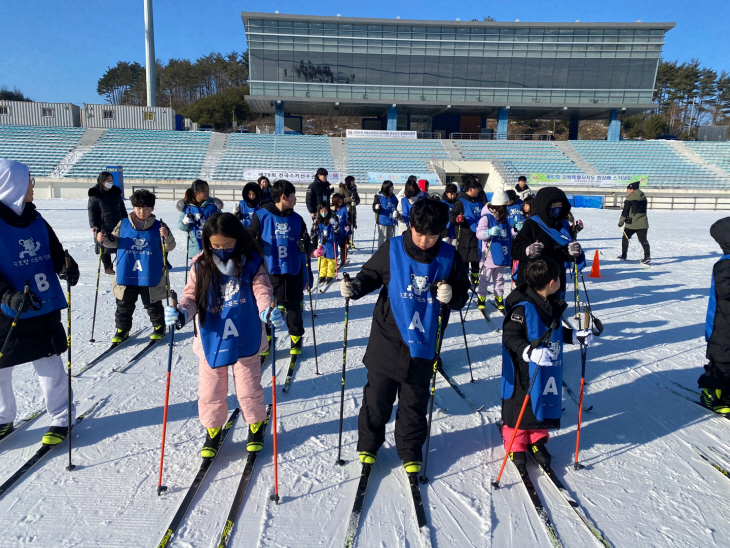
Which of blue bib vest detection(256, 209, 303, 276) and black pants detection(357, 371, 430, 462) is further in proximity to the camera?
blue bib vest detection(256, 209, 303, 276)

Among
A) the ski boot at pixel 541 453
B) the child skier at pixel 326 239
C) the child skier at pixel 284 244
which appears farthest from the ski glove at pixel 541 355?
the child skier at pixel 326 239

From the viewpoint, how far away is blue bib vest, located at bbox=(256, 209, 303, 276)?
4.64 meters

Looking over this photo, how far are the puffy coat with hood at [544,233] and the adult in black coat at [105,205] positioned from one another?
5.23m

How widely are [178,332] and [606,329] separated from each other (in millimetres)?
5292

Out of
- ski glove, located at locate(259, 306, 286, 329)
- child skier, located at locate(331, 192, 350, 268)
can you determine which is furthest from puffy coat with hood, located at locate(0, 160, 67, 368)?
child skier, located at locate(331, 192, 350, 268)

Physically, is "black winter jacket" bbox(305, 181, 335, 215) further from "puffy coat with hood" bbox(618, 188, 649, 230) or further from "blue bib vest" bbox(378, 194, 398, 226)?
"puffy coat with hood" bbox(618, 188, 649, 230)

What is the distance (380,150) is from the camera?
109ft

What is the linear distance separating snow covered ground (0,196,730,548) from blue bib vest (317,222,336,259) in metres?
2.85

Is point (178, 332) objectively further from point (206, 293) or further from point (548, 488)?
point (548, 488)

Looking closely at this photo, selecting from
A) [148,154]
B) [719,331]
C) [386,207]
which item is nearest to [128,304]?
[719,331]

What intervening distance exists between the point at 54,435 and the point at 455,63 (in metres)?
38.6

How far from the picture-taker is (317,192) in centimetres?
888

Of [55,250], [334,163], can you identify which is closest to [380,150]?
[334,163]

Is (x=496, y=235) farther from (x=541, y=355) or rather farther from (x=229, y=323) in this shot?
(x=229, y=323)
